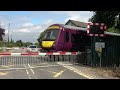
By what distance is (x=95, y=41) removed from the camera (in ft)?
72.8

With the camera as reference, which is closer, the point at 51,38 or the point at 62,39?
the point at 62,39

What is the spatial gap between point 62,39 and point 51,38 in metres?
1.08

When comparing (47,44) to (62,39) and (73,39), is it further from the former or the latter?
(73,39)

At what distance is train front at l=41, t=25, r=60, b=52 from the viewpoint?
93.9 ft

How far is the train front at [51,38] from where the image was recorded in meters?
28.6

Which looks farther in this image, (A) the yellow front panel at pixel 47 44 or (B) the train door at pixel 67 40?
(B) the train door at pixel 67 40

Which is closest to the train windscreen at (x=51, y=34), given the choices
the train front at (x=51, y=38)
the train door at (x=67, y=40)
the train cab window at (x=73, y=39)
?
the train front at (x=51, y=38)

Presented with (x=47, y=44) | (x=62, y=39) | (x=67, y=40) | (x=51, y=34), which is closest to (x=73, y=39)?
(x=67, y=40)

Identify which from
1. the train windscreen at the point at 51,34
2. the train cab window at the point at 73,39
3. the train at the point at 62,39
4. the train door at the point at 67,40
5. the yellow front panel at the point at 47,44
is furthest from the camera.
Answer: the train cab window at the point at 73,39

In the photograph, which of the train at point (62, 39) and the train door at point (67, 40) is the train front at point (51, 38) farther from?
the train door at point (67, 40)

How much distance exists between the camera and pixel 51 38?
29188 millimetres
